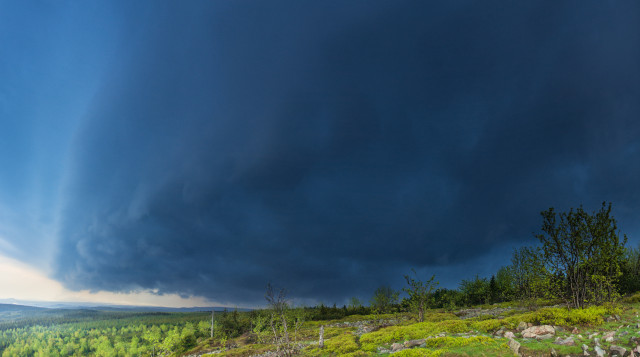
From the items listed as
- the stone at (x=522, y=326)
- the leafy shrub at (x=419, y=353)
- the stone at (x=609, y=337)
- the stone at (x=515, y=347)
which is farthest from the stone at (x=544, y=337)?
the leafy shrub at (x=419, y=353)

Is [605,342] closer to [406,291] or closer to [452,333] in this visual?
[452,333]

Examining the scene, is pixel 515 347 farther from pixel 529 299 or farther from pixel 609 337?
pixel 529 299

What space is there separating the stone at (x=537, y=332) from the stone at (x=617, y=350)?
5.26 meters

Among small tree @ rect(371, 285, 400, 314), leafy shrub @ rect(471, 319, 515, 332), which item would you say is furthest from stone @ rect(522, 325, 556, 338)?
small tree @ rect(371, 285, 400, 314)

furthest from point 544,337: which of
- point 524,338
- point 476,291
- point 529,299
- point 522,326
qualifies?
point 476,291

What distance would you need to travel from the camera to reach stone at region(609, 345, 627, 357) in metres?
14.9

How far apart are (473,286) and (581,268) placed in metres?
72.5

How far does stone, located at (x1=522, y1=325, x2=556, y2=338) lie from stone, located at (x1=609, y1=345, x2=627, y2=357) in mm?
5256

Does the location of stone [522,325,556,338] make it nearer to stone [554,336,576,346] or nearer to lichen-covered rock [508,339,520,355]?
stone [554,336,576,346]

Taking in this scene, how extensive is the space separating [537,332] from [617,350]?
6334 mm

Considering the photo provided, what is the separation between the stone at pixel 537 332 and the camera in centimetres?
2110

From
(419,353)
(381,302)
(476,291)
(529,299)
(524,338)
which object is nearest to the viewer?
(419,353)

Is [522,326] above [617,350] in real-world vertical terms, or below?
below

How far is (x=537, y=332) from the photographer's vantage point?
21.5 m
